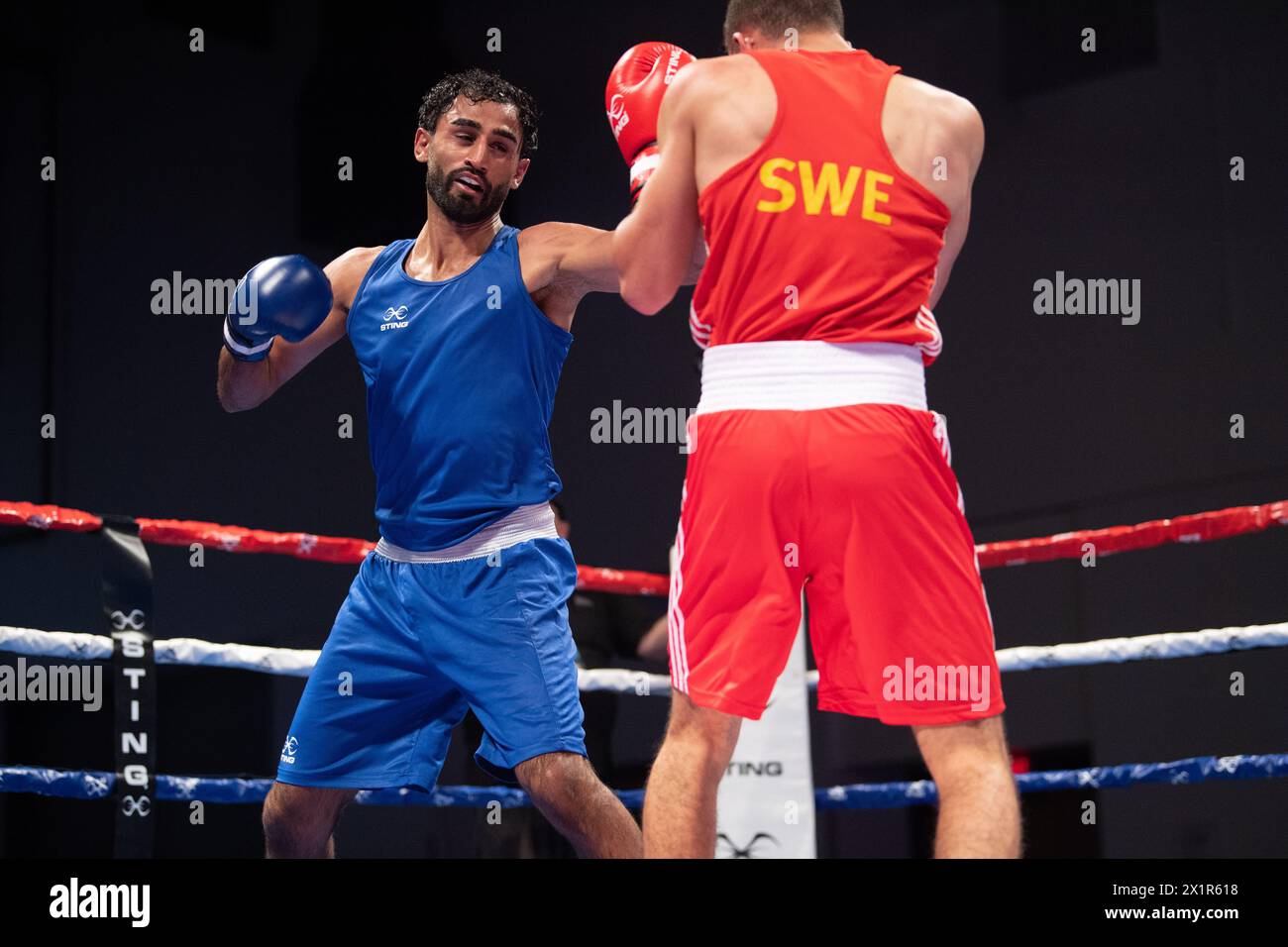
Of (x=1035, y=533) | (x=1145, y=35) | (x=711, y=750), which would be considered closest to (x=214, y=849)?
(x=1035, y=533)

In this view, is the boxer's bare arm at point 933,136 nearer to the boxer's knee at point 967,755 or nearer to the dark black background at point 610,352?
the boxer's knee at point 967,755

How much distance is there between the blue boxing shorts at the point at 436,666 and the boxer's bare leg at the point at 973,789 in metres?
0.68

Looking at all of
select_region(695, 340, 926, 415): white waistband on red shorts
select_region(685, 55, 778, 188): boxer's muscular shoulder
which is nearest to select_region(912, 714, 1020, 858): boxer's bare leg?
select_region(695, 340, 926, 415): white waistband on red shorts

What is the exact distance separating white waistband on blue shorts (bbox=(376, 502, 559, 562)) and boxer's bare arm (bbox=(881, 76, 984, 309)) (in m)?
0.84

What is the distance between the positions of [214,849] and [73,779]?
2234 mm

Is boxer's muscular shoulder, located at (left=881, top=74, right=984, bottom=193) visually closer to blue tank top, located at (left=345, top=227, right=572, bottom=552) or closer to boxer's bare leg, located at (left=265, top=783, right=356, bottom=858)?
blue tank top, located at (left=345, top=227, right=572, bottom=552)

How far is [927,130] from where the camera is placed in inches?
65.8

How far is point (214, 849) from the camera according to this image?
4.49 m

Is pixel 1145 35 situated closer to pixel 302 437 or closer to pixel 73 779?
pixel 302 437

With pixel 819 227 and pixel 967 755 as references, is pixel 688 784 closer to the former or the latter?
pixel 967 755

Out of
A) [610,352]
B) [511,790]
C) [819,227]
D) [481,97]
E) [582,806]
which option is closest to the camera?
[819,227]

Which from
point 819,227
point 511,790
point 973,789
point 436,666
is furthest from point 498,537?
point 511,790

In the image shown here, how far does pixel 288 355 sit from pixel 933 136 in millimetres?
1217

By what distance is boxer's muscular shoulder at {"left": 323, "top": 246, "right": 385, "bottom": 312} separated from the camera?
238cm
